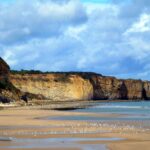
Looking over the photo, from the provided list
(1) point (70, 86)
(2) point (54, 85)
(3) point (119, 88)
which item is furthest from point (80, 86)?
(3) point (119, 88)

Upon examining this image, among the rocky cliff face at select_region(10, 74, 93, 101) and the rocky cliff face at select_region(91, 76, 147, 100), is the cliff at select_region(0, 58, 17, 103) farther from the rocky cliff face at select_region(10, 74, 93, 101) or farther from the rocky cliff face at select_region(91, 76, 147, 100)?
the rocky cliff face at select_region(91, 76, 147, 100)

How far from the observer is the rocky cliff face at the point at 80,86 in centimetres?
11538

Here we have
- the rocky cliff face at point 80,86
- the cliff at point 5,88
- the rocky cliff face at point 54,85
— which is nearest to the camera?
the cliff at point 5,88

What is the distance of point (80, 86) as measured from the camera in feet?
422

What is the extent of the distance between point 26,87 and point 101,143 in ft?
319

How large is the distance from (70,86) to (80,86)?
5.56 metres

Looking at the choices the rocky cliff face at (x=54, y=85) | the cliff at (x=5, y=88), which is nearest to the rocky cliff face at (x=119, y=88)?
the rocky cliff face at (x=54, y=85)

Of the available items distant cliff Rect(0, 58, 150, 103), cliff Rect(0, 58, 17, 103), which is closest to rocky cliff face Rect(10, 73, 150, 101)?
distant cliff Rect(0, 58, 150, 103)

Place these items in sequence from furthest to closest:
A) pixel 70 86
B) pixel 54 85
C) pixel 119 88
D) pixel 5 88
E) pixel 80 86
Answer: pixel 119 88, pixel 80 86, pixel 70 86, pixel 54 85, pixel 5 88

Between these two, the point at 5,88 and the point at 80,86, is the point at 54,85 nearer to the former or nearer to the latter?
the point at 80,86

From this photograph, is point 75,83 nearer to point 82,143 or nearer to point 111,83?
point 111,83

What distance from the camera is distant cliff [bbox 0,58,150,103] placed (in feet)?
362

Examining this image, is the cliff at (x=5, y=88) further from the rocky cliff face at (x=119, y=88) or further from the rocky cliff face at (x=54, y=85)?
the rocky cliff face at (x=119, y=88)

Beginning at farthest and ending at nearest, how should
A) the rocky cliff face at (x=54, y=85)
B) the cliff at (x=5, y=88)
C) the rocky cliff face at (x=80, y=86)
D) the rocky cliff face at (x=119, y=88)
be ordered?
the rocky cliff face at (x=119, y=88) → the rocky cliff face at (x=80, y=86) → the rocky cliff face at (x=54, y=85) → the cliff at (x=5, y=88)
